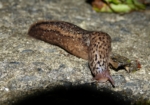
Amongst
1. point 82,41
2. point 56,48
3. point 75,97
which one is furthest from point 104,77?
point 56,48

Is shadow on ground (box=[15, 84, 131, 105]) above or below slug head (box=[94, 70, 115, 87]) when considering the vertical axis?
below

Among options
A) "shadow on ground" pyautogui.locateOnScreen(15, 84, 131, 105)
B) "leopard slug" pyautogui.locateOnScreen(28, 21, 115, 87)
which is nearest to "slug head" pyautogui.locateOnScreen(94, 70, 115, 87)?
"leopard slug" pyautogui.locateOnScreen(28, 21, 115, 87)

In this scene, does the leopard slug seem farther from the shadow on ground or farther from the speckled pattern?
the shadow on ground

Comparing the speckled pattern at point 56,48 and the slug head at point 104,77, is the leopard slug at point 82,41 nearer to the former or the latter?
the slug head at point 104,77

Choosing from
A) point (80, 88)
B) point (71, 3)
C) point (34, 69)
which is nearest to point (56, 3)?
point (71, 3)

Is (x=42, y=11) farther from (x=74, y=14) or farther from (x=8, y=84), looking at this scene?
(x=8, y=84)

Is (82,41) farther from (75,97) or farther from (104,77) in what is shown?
(75,97)
